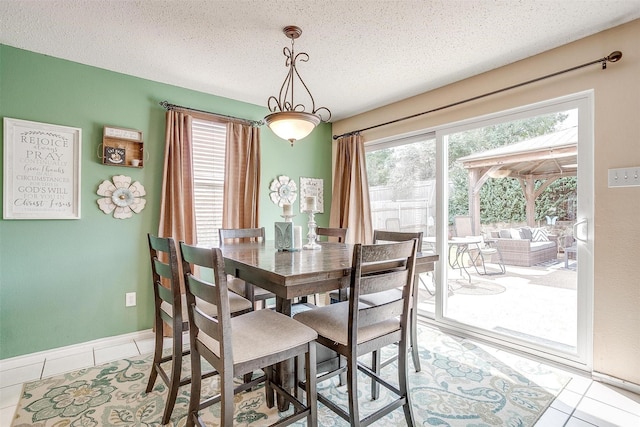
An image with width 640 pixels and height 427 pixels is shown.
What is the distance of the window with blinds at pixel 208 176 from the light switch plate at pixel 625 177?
3296 mm

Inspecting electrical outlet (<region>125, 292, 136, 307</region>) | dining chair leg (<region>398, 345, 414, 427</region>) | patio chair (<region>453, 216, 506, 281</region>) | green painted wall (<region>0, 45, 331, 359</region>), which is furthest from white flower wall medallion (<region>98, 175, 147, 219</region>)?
patio chair (<region>453, 216, 506, 281</region>)

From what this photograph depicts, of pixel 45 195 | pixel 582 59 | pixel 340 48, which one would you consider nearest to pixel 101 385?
pixel 45 195

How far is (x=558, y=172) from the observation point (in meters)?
2.45

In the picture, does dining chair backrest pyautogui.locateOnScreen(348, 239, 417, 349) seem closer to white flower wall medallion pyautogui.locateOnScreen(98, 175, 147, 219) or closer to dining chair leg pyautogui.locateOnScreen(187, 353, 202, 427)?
dining chair leg pyautogui.locateOnScreen(187, 353, 202, 427)

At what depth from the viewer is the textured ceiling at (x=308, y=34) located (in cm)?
191

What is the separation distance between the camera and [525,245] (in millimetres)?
2688

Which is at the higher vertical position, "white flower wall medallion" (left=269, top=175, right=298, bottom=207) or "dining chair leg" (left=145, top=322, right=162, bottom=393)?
"white flower wall medallion" (left=269, top=175, right=298, bottom=207)

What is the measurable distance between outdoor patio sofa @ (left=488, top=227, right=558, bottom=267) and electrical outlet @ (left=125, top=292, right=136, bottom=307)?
3.31 metres

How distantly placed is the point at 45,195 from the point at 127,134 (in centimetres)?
79

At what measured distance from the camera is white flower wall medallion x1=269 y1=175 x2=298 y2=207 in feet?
12.3

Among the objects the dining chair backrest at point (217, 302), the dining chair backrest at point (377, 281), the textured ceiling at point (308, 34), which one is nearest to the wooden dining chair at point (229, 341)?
the dining chair backrest at point (217, 302)

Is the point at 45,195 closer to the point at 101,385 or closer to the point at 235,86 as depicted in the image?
the point at 101,385

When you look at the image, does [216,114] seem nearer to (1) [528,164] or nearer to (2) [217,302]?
(2) [217,302]

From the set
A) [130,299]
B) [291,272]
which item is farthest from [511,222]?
[130,299]
